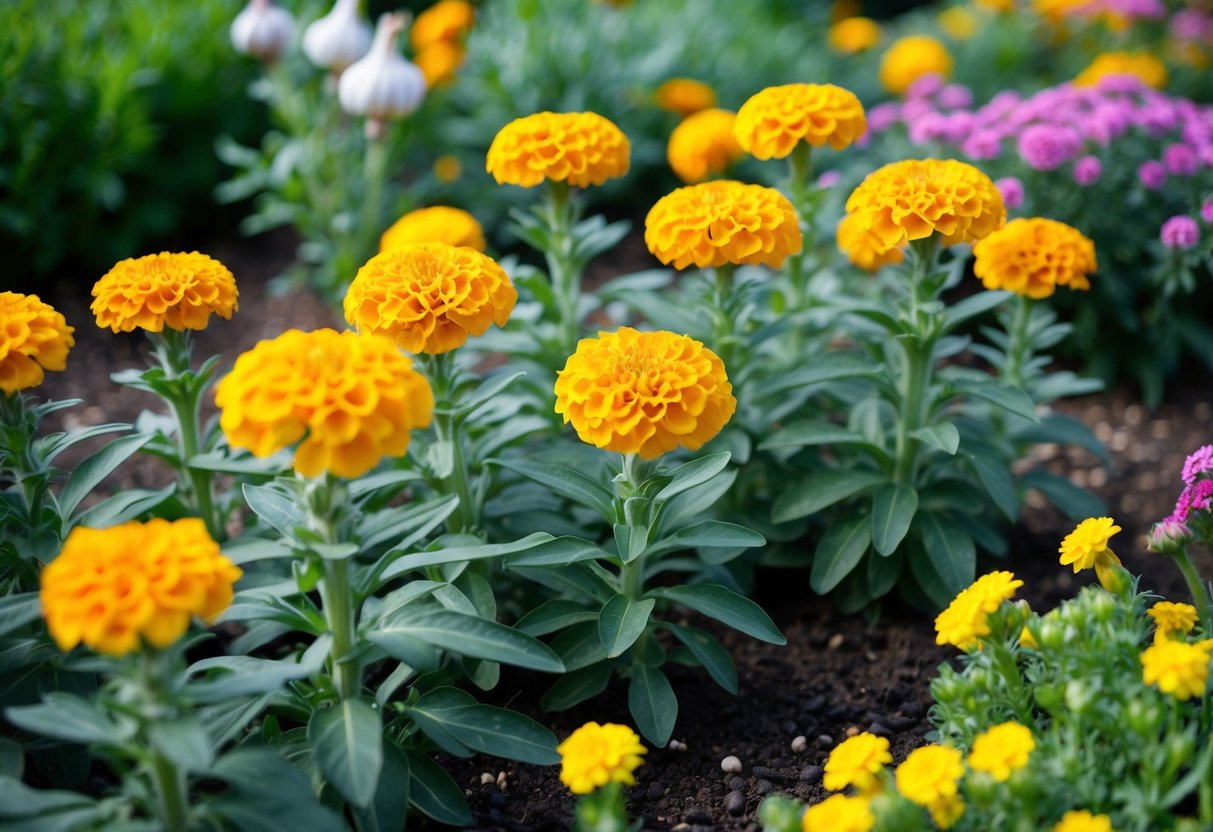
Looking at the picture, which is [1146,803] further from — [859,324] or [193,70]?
[193,70]

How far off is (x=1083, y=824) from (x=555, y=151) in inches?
72.8

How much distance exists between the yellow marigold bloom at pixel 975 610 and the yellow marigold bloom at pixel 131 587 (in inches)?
51.4

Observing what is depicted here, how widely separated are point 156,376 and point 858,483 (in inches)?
69.3

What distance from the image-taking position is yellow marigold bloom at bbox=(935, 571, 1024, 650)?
→ 80.8 inches

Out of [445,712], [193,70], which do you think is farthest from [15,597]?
[193,70]

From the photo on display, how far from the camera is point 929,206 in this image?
245cm

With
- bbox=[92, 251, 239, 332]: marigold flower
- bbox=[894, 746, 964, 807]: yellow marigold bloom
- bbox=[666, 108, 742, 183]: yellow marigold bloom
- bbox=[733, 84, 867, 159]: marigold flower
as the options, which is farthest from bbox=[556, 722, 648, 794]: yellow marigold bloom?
bbox=[666, 108, 742, 183]: yellow marigold bloom

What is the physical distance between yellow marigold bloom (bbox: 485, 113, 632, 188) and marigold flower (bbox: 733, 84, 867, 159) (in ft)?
1.16

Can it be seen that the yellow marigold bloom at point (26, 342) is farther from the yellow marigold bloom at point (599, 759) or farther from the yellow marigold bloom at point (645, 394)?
the yellow marigold bloom at point (599, 759)

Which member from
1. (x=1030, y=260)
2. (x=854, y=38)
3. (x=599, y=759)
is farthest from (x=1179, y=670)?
(x=854, y=38)

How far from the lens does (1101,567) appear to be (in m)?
2.24

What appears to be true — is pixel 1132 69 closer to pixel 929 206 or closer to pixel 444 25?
pixel 444 25

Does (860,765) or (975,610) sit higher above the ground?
(975,610)

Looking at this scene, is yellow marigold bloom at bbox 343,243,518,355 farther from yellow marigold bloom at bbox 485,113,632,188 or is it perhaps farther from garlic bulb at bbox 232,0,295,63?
garlic bulb at bbox 232,0,295,63
